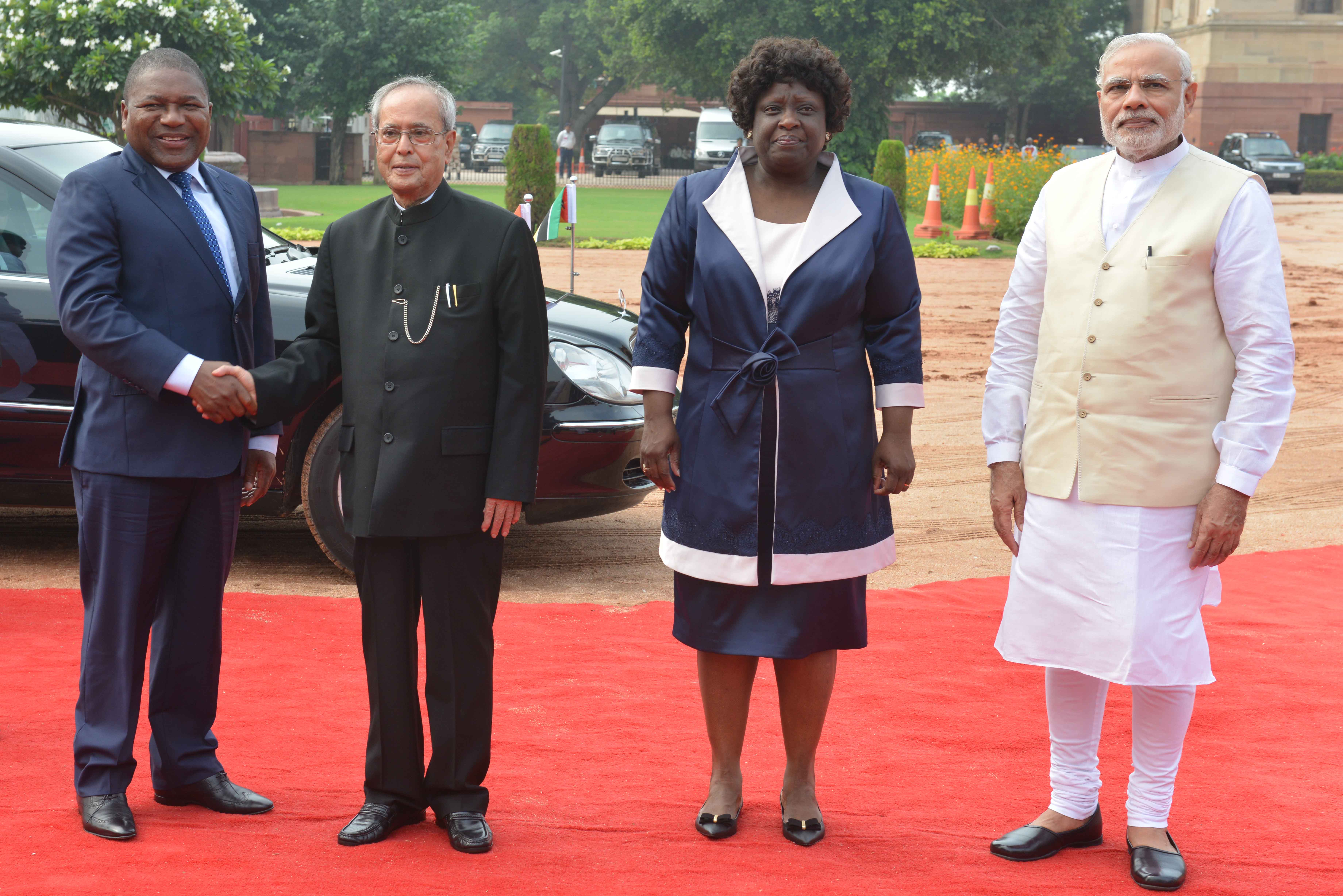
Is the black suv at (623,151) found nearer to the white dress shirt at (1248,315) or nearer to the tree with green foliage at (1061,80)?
the tree with green foliage at (1061,80)

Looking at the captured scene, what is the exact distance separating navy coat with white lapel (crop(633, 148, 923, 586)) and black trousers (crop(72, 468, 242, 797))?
47.5 inches

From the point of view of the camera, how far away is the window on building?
50500 millimetres

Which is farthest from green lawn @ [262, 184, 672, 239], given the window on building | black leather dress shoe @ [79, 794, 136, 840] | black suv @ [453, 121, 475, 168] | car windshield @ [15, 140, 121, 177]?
the window on building

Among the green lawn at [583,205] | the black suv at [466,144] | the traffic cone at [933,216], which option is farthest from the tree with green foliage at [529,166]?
the black suv at [466,144]

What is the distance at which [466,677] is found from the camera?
3.40m

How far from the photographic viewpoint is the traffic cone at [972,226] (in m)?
23.3

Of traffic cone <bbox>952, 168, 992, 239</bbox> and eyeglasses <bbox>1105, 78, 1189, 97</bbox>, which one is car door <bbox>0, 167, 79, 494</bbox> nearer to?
eyeglasses <bbox>1105, 78, 1189, 97</bbox>

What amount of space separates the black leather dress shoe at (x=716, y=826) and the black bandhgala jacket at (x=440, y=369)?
0.94 meters

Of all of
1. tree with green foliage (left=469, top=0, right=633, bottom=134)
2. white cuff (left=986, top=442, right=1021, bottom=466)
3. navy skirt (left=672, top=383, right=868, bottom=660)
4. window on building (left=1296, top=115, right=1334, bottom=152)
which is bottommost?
navy skirt (left=672, top=383, right=868, bottom=660)

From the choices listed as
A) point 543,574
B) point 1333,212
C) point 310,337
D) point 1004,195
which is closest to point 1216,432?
point 310,337

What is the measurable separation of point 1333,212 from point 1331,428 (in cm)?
2317

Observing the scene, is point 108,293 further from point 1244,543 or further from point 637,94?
point 637,94

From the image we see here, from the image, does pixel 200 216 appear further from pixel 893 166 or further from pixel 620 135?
pixel 620 135

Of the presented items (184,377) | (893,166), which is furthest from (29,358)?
(893,166)
